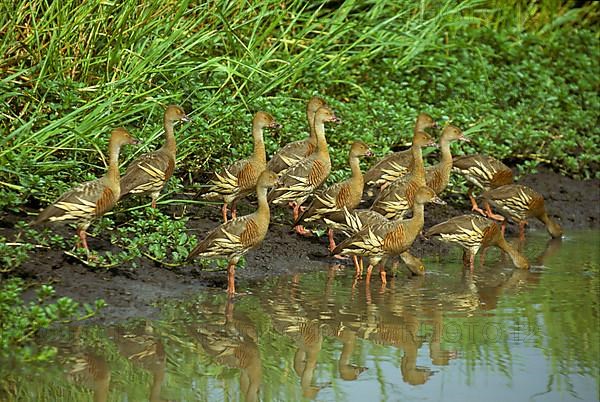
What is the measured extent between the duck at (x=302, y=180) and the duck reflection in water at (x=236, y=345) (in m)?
2.37

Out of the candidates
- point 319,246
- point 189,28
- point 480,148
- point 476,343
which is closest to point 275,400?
point 476,343

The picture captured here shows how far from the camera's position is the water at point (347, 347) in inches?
269

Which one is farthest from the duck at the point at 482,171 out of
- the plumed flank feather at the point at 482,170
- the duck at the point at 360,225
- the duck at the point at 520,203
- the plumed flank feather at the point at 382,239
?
the plumed flank feather at the point at 382,239

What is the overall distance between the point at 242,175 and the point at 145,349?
134 inches

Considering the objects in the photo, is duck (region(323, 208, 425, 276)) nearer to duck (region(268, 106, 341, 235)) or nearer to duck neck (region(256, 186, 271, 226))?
duck (region(268, 106, 341, 235))

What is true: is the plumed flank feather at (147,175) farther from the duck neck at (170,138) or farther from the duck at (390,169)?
the duck at (390,169)

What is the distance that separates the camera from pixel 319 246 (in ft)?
35.6

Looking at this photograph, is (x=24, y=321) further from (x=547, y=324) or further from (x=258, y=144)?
(x=258, y=144)

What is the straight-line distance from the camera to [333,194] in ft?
35.2

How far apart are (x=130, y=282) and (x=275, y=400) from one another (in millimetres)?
2444


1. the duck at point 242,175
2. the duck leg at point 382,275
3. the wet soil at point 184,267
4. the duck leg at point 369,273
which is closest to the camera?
the wet soil at point 184,267

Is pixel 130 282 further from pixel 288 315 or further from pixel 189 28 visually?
pixel 189 28

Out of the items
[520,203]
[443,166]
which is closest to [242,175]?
[443,166]

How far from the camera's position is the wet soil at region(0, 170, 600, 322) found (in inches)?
332
